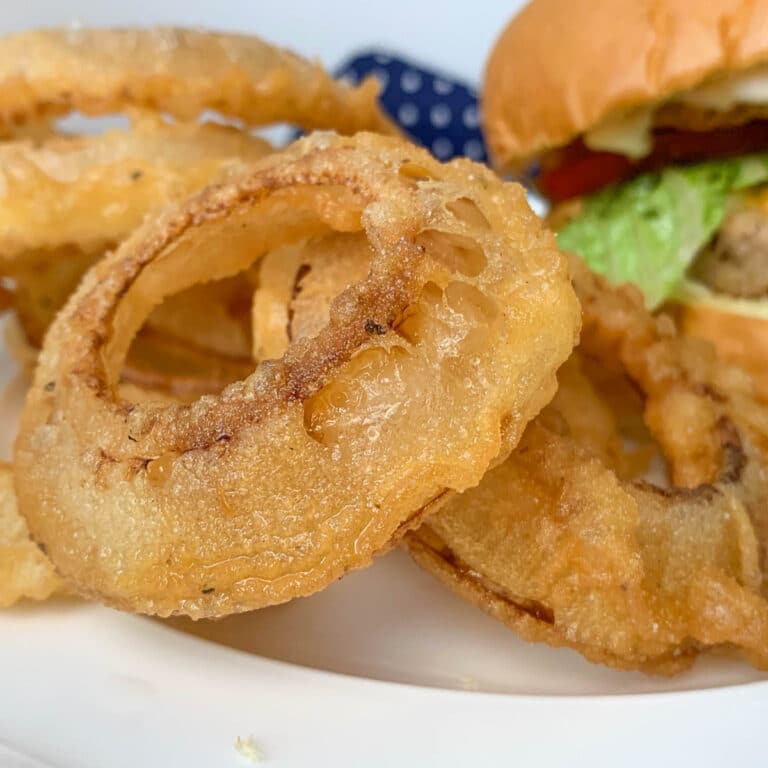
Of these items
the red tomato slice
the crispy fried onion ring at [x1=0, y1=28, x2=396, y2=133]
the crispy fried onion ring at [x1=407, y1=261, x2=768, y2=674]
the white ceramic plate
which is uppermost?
the crispy fried onion ring at [x1=0, y1=28, x2=396, y2=133]

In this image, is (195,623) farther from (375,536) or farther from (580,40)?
(580,40)

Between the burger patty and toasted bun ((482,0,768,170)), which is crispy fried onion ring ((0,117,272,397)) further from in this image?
the burger patty

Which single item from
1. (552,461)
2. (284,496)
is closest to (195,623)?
(284,496)

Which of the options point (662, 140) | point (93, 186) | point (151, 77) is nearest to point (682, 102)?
point (662, 140)

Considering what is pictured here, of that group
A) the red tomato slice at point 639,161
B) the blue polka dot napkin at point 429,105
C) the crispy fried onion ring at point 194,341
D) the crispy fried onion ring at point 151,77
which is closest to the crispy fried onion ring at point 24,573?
the crispy fried onion ring at point 194,341

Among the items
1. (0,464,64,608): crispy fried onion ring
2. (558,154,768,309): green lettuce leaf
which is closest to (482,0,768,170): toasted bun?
(558,154,768,309): green lettuce leaf

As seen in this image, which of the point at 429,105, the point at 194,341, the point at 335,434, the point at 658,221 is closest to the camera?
the point at 335,434

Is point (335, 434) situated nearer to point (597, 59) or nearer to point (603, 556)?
point (603, 556)
